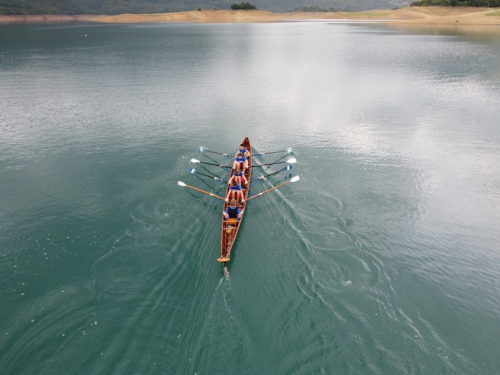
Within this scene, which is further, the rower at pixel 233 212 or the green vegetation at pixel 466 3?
the green vegetation at pixel 466 3

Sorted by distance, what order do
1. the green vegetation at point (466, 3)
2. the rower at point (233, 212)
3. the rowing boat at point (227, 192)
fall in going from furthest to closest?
the green vegetation at point (466, 3) < the rower at point (233, 212) < the rowing boat at point (227, 192)

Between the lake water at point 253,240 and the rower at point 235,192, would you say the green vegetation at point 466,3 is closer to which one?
the lake water at point 253,240

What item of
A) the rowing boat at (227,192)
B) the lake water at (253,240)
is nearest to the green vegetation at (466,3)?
the lake water at (253,240)

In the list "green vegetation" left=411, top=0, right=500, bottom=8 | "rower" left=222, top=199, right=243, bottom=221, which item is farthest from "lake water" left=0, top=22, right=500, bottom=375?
"green vegetation" left=411, top=0, right=500, bottom=8

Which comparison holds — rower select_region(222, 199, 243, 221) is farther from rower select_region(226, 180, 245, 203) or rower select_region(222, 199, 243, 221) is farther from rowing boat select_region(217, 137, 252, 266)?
rower select_region(226, 180, 245, 203)

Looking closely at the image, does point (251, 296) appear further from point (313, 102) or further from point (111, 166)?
→ point (313, 102)

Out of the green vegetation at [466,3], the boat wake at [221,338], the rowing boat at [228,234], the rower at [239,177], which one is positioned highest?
the green vegetation at [466,3]

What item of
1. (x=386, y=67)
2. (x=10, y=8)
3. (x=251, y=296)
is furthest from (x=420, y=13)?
(x=10, y=8)

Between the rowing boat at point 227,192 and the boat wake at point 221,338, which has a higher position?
the rowing boat at point 227,192

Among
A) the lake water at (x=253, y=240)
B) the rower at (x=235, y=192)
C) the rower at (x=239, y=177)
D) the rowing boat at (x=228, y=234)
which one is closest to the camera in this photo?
the lake water at (x=253, y=240)
